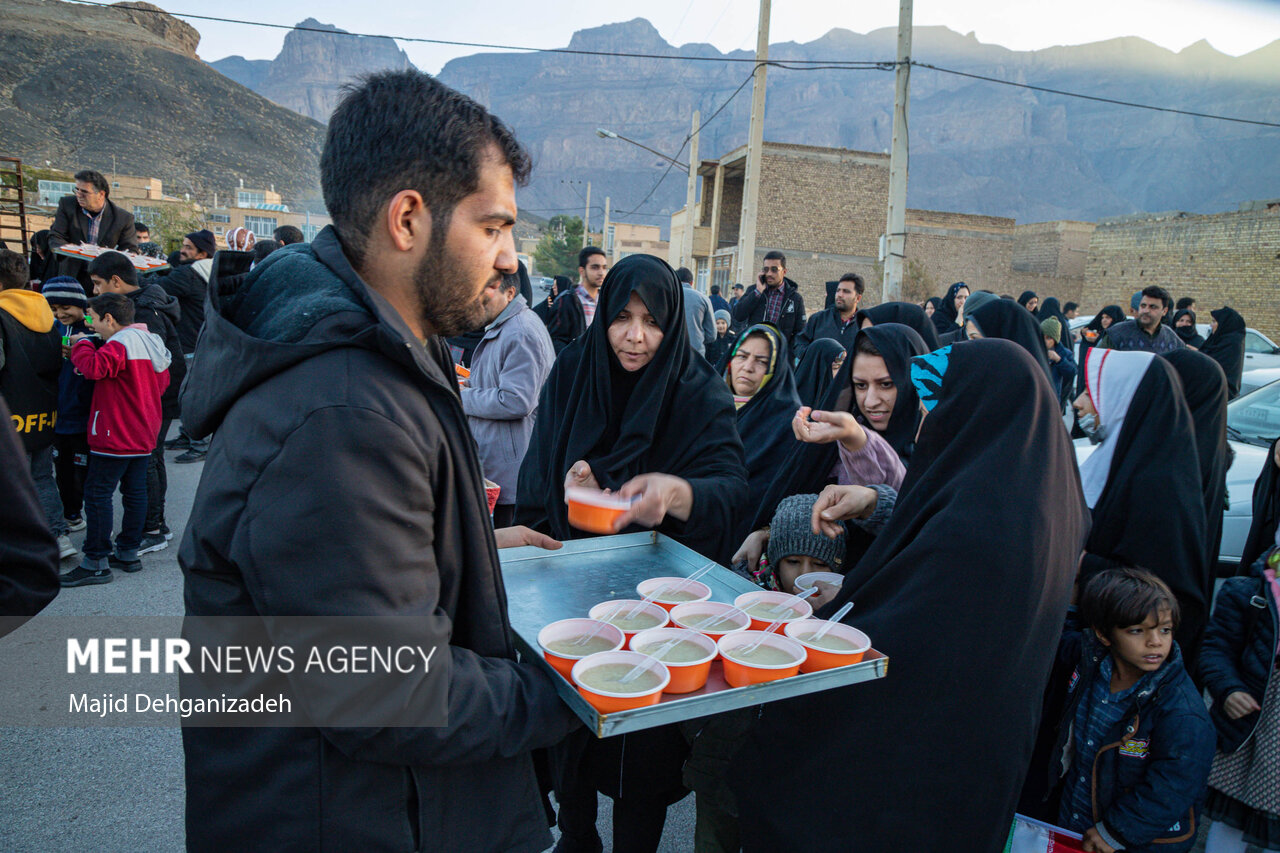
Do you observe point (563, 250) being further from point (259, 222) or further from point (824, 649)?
point (824, 649)

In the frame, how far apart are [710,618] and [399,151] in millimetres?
1123

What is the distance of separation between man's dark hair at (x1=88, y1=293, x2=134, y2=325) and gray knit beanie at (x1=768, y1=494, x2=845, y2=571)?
4351 millimetres

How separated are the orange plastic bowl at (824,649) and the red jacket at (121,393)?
14.8ft

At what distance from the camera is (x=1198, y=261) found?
20.9 metres

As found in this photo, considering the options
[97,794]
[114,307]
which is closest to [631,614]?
[97,794]

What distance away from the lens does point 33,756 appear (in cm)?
291

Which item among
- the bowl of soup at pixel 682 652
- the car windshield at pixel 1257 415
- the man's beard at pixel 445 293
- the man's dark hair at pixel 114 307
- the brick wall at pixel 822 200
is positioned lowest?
the bowl of soup at pixel 682 652

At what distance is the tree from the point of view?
5648cm

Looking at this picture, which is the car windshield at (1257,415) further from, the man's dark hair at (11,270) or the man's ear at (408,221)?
the man's dark hair at (11,270)

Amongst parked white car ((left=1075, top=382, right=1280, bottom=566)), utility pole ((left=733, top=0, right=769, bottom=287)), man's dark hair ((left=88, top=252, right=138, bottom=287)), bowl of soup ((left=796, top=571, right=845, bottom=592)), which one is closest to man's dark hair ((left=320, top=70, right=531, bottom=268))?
bowl of soup ((left=796, top=571, right=845, bottom=592))

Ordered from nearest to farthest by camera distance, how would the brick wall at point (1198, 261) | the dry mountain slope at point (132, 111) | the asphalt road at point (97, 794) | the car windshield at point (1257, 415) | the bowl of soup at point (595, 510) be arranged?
the bowl of soup at point (595, 510) < the asphalt road at point (97, 794) < the car windshield at point (1257, 415) < the brick wall at point (1198, 261) < the dry mountain slope at point (132, 111)

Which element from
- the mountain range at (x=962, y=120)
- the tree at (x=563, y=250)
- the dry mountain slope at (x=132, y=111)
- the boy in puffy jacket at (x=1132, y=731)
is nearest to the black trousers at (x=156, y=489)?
the boy in puffy jacket at (x=1132, y=731)

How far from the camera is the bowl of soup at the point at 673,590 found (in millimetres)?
1786

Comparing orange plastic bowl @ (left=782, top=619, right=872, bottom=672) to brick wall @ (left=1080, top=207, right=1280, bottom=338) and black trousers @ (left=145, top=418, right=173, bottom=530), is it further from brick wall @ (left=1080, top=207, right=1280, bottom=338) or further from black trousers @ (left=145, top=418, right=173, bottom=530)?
brick wall @ (left=1080, top=207, right=1280, bottom=338)
